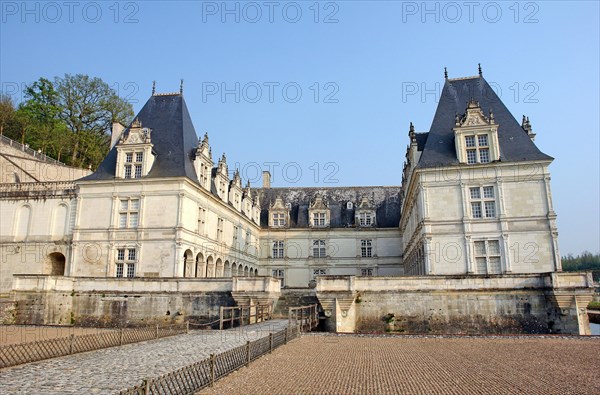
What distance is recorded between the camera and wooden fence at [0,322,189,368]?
10544 millimetres

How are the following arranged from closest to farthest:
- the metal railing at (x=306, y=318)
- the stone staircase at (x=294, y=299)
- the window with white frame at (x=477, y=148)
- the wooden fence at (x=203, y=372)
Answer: the wooden fence at (x=203, y=372), the metal railing at (x=306, y=318), the stone staircase at (x=294, y=299), the window with white frame at (x=477, y=148)

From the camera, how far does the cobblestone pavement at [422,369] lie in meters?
8.34

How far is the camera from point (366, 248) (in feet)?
139

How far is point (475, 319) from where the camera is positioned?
20.6m

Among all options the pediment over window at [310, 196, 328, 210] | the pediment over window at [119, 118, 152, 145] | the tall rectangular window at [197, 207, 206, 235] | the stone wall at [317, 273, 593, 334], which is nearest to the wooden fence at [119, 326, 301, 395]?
the stone wall at [317, 273, 593, 334]

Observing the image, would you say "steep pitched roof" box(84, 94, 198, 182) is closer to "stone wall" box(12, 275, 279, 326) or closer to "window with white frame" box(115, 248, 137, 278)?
"window with white frame" box(115, 248, 137, 278)

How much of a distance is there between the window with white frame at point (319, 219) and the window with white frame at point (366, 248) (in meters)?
4.29

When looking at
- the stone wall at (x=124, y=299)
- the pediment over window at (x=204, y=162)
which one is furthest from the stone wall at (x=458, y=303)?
the pediment over window at (x=204, y=162)

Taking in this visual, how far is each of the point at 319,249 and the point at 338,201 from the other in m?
6.30

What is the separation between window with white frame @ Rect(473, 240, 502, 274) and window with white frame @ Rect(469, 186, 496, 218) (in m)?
1.63

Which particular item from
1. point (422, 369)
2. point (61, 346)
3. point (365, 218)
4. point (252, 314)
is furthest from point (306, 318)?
point (365, 218)

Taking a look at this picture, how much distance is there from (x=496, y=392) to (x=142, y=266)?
23236 millimetres

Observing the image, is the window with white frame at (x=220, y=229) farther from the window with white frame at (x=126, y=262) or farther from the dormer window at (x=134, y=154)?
Answer: the dormer window at (x=134, y=154)

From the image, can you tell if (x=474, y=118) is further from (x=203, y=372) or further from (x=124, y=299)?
(x=203, y=372)
